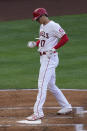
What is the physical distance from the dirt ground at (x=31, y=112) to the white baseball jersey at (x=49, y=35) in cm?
129

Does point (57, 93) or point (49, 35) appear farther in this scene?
point (57, 93)

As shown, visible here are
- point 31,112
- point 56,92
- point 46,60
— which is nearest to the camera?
point 46,60

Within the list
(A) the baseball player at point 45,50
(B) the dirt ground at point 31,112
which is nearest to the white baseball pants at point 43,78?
(A) the baseball player at point 45,50

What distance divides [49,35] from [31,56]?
22.7ft

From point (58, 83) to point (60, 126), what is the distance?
3735 millimetres

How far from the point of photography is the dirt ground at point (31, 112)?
7.41m

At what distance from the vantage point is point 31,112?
27.8ft

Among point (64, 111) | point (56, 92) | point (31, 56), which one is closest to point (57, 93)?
point (56, 92)

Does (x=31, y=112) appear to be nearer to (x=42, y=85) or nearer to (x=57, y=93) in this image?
(x=57, y=93)

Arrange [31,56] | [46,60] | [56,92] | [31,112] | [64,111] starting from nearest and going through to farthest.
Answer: [46,60]
[56,92]
[64,111]
[31,112]
[31,56]

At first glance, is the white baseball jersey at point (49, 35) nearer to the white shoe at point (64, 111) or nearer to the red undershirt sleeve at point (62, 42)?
the red undershirt sleeve at point (62, 42)

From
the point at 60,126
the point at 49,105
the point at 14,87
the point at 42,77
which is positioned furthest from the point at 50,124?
the point at 14,87

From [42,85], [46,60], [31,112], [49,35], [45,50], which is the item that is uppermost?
[49,35]

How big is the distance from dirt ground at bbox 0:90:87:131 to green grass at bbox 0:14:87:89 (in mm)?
895
